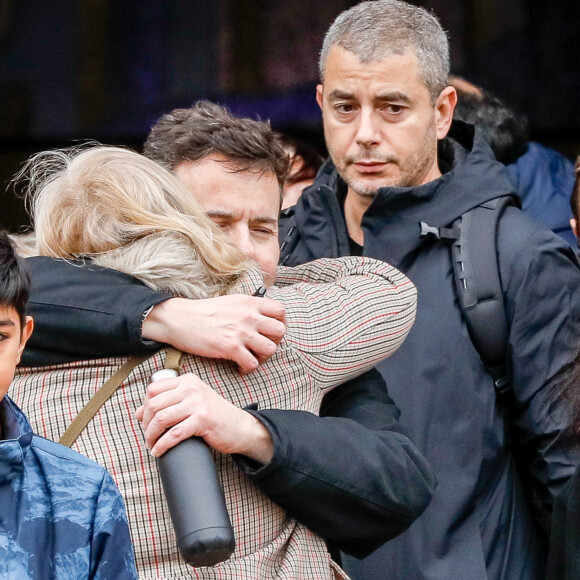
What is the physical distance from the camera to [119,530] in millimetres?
1900

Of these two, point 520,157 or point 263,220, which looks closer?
point 263,220

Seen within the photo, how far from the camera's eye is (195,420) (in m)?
1.98

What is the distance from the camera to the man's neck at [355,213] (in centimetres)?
348

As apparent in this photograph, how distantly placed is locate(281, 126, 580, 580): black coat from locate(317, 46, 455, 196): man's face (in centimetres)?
28

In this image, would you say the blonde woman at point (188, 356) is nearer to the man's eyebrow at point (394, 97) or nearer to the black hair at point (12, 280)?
the black hair at point (12, 280)

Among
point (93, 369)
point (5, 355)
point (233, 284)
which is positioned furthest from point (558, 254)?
point (5, 355)

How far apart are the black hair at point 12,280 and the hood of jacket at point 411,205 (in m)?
1.39

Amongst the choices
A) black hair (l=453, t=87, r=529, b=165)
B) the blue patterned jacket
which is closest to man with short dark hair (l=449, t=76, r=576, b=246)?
black hair (l=453, t=87, r=529, b=165)

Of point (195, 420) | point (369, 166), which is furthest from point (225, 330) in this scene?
point (369, 166)

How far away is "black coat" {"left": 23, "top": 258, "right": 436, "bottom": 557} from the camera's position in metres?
2.11

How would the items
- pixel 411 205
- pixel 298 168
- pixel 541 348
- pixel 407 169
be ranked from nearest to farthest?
1. pixel 541 348
2. pixel 411 205
3. pixel 407 169
4. pixel 298 168

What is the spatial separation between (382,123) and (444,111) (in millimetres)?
226

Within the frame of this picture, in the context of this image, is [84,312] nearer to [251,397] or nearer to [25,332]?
[25,332]

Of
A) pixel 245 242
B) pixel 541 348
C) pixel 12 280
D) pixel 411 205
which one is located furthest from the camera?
pixel 411 205
